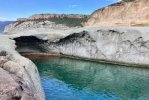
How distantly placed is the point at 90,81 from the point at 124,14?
142 feet

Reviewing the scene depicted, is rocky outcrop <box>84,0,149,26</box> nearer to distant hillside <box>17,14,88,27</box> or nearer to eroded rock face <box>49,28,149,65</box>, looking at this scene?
eroded rock face <box>49,28,149,65</box>

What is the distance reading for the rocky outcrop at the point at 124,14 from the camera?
68375 mm

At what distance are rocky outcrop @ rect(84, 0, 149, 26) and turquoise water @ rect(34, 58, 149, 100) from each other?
22.6 meters

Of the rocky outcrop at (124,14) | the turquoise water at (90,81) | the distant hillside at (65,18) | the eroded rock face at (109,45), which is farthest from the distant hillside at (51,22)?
the turquoise water at (90,81)

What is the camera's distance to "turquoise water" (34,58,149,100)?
28203mm

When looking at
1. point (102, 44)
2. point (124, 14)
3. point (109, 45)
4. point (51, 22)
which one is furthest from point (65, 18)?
point (109, 45)

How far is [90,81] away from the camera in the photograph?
3466 centimetres

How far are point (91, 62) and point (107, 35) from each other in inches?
184

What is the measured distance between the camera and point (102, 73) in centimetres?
3953

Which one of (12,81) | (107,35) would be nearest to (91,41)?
(107,35)

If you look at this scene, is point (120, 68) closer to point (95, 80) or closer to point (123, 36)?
point (123, 36)

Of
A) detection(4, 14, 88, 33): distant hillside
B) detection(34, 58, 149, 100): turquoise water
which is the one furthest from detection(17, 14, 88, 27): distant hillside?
detection(34, 58, 149, 100): turquoise water

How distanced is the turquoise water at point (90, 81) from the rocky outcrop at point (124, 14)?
2261cm

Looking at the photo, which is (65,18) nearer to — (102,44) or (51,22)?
(51,22)
